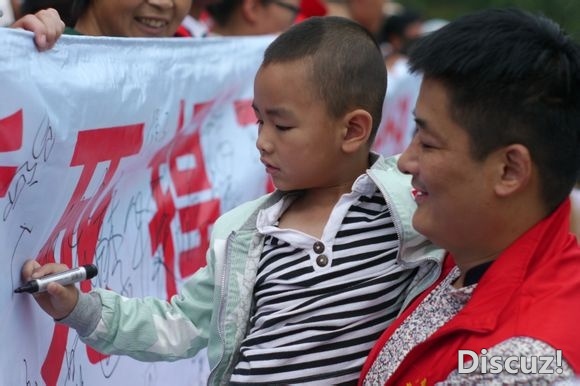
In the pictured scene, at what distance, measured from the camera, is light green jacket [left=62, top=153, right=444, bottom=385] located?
2.39m

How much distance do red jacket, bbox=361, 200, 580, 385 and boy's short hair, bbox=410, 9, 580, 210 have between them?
9 centimetres

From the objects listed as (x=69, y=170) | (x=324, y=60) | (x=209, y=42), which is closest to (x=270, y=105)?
(x=324, y=60)

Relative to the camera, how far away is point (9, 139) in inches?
88.8

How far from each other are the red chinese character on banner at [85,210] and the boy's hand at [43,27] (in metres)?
0.27

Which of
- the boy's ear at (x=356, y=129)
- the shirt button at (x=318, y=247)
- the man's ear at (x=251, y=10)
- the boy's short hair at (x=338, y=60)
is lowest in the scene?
the shirt button at (x=318, y=247)

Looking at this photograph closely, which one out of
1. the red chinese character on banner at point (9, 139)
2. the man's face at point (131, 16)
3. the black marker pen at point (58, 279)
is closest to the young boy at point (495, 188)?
the black marker pen at point (58, 279)

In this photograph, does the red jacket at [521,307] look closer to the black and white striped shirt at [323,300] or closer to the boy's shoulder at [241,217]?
the black and white striped shirt at [323,300]

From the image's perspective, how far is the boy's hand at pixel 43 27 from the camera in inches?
95.0

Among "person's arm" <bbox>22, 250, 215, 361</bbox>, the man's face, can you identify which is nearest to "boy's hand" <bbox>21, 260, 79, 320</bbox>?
"person's arm" <bbox>22, 250, 215, 361</bbox>

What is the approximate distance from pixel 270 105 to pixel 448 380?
81 centimetres

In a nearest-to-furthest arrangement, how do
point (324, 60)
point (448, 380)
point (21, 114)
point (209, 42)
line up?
point (448, 380)
point (21, 114)
point (324, 60)
point (209, 42)

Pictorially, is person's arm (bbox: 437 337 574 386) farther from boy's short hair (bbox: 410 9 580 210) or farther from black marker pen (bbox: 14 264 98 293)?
black marker pen (bbox: 14 264 98 293)

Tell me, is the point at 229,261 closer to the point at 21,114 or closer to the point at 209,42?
the point at 21,114

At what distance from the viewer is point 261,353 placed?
2.35m
